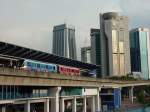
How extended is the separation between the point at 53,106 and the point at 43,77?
29.3ft

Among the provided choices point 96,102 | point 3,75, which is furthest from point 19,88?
point 96,102

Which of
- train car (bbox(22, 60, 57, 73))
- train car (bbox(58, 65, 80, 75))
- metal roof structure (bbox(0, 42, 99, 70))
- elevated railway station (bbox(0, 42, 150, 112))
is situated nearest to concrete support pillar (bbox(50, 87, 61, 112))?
elevated railway station (bbox(0, 42, 150, 112))

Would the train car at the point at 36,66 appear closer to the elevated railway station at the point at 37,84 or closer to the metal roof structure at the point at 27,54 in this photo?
the elevated railway station at the point at 37,84

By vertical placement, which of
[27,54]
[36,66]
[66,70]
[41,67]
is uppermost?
[27,54]

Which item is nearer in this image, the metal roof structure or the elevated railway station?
the elevated railway station

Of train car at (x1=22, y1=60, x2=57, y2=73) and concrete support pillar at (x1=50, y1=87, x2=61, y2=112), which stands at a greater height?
train car at (x1=22, y1=60, x2=57, y2=73)

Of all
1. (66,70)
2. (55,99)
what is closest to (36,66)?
(55,99)

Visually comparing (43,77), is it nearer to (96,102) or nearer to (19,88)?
(19,88)

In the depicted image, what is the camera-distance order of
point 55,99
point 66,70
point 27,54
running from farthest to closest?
point 66,70
point 27,54
point 55,99

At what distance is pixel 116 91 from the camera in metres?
107

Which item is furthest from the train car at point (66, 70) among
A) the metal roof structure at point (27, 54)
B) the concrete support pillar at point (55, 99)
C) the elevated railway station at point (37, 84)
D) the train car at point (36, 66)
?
the concrete support pillar at point (55, 99)

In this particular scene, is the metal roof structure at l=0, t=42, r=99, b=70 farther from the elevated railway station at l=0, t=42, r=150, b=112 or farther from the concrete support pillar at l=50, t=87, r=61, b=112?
the concrete support pillar at l=50, t=87, r=61, b=112

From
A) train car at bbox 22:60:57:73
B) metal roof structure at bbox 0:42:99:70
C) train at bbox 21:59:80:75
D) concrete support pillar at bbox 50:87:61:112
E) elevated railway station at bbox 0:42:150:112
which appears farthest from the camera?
train at bbox 21:59:80:75

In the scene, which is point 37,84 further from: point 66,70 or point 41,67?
point 66,70
